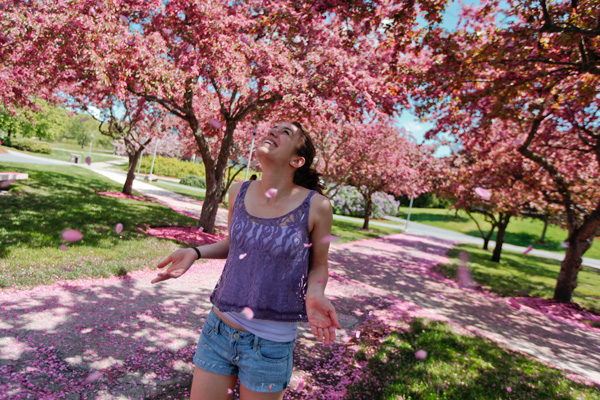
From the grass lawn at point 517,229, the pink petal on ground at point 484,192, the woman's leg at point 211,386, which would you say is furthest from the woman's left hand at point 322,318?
the grass lawn at point 517,229

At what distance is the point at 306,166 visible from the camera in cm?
202

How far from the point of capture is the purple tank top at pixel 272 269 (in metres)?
1.73

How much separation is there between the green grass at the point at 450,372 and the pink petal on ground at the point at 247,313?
2224mm

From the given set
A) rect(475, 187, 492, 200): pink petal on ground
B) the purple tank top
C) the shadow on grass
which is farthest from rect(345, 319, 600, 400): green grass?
rect(475, 187, 492, 200): pink petal on ground

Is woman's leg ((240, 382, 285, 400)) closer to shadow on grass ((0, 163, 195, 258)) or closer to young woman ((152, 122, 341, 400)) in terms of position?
young woman ((152, 122, 341, 400))

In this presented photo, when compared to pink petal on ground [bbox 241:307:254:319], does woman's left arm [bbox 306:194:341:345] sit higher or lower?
higher

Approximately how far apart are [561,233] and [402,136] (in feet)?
91.6

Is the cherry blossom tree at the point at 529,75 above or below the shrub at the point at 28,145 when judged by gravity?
above

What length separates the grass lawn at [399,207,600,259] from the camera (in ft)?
105

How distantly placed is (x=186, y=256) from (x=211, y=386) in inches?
26.9

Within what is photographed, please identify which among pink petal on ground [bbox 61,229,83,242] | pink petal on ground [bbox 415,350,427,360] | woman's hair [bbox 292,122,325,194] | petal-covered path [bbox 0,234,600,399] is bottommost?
petal-covered path [bbox 0,234,600,399]

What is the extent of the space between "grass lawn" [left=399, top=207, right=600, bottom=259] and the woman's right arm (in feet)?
106

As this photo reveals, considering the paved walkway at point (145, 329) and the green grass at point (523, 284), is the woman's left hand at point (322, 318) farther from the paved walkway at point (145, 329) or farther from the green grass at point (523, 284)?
the green grass at point (523, 284)

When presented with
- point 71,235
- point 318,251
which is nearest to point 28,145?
point 71,235
